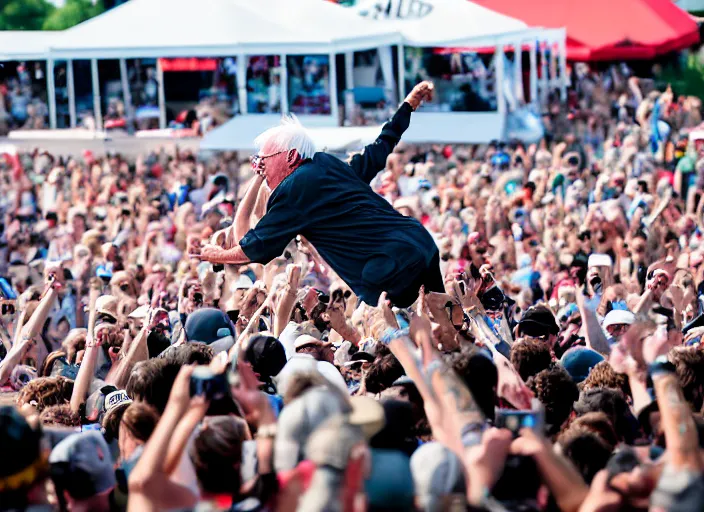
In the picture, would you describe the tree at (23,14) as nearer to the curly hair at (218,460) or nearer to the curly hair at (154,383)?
the curly hair at (154,383)

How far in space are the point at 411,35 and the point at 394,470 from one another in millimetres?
23582

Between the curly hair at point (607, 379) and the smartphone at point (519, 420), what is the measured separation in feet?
3.42

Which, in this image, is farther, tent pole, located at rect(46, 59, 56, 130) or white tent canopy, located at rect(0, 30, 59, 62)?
tent pole, located at rect(46, 59, 56, 130)

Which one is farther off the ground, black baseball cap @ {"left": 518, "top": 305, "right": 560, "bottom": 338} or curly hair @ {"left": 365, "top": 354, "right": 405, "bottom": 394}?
curly hair @ {"left": 365, "top": 354, "right": 405, "bottom": 394}

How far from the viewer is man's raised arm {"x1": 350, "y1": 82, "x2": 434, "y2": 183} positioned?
6859 millimetres

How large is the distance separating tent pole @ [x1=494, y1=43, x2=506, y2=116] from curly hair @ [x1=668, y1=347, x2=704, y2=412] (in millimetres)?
20357

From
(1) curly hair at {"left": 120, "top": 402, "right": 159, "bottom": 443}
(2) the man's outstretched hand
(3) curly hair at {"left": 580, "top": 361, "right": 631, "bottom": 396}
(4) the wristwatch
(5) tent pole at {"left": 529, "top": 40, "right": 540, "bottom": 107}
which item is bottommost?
(5) tent pole at {"left": 529, "top": 40, "right": 540, "bottom": 107}

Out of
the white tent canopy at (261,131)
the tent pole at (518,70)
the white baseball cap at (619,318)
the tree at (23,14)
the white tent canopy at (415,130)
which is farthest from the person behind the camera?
the tree at (23,14)

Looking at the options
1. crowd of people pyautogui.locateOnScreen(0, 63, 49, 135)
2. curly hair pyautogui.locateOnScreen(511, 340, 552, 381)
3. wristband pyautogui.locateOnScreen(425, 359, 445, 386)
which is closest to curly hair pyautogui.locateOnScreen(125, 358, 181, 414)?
wristband pyautogui.locateOnScreen(425, 359, 445, 386)

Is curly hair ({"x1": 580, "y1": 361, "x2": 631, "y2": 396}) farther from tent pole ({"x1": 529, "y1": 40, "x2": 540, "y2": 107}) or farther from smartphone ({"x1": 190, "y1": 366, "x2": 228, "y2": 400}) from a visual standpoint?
tent pole ({"x1": 529, "y1": 40, "x2": 540, "y2": 107})

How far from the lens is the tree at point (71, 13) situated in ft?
144

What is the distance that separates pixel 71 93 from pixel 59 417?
22.5 metres

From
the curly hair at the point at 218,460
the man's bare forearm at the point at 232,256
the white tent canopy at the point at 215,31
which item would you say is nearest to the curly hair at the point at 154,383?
the curly hair at the point at 218,460

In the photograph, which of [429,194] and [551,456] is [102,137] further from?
[551,456]
